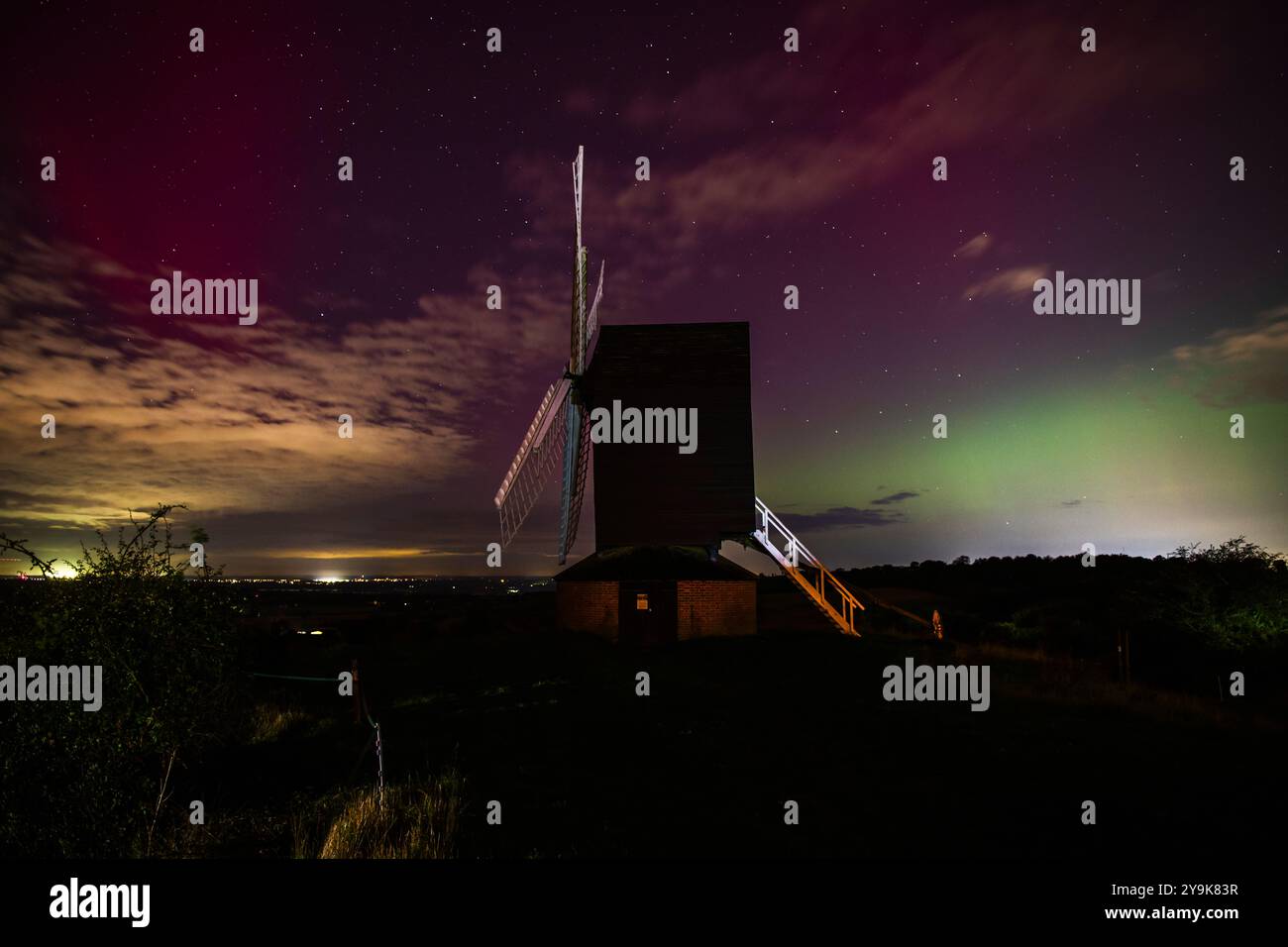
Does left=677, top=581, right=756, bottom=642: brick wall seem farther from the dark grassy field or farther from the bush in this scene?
the bush

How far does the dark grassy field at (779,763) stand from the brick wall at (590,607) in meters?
5.25

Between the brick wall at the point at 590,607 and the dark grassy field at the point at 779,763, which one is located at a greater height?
the brick wall at the point at 590,607

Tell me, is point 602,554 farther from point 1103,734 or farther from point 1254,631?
point 1254,631

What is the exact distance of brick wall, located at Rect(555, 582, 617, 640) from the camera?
24.0 m

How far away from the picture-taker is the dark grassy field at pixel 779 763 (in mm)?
7457

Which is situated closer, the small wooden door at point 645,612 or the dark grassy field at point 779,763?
the dark grassy field at point 779,763

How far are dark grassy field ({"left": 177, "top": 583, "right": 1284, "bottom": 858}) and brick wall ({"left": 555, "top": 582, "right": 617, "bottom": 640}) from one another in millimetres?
5253

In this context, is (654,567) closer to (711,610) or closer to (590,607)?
(711,610)

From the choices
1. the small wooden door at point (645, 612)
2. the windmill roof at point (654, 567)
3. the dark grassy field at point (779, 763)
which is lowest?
the dark grassy field at point (779, 763)

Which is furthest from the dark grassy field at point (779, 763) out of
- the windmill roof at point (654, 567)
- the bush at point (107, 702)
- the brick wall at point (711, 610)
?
the windmill roof at point (654, 567)

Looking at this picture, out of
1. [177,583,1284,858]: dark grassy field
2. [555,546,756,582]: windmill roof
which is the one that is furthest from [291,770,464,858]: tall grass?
[555,546,756,582]: windmill roof

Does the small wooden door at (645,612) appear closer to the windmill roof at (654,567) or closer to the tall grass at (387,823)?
the windmill roof at (654,567)
